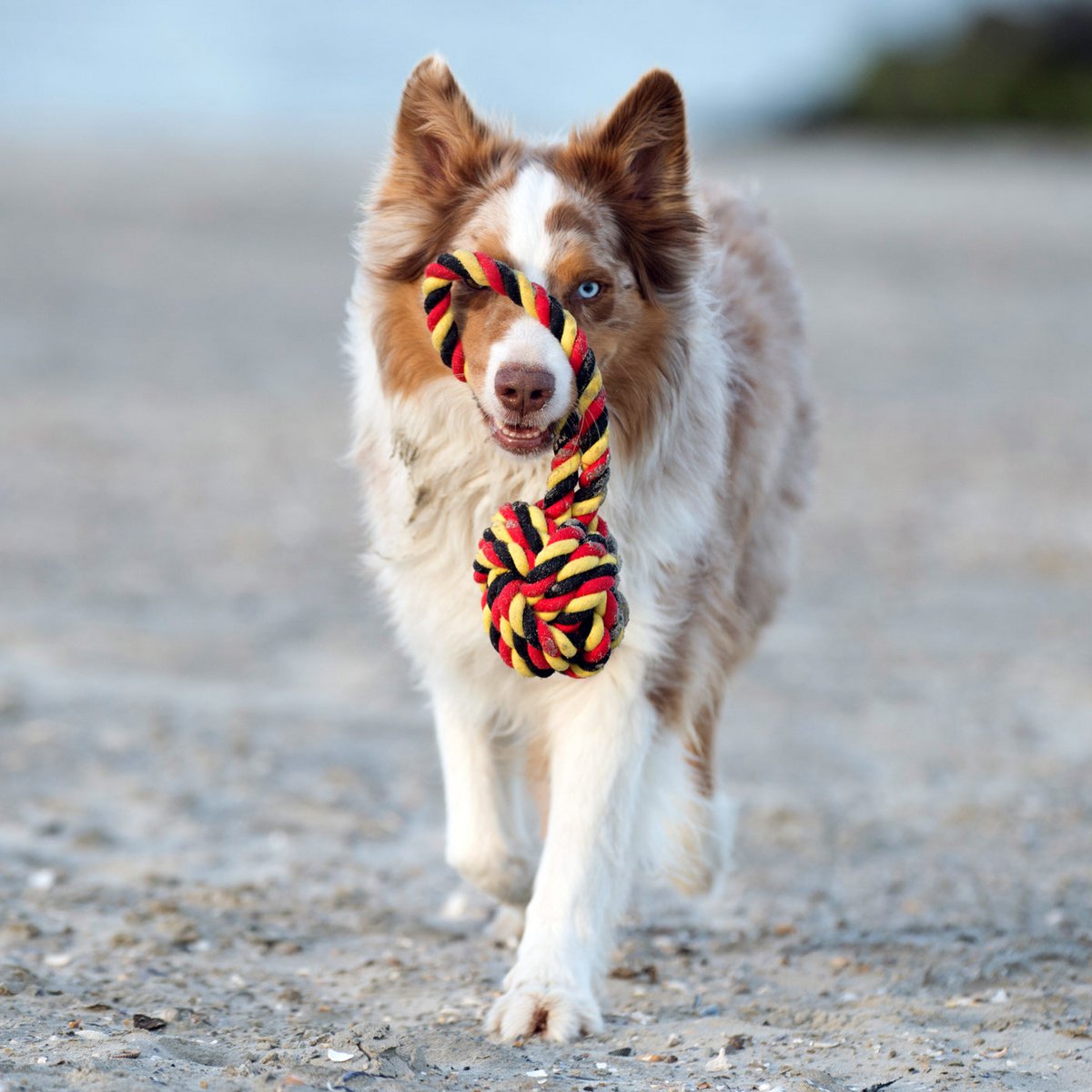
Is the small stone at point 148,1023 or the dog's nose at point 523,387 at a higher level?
the dog's nose at point 523,387

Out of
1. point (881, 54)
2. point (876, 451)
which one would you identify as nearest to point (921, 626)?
point (876, 451)

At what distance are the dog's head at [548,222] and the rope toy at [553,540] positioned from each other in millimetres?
74

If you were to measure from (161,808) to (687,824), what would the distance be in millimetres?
1925

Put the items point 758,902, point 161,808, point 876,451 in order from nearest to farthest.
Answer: point 758,902 < point 161,808 < point 876,451

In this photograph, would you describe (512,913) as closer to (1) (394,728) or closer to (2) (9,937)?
(2) (9,937)

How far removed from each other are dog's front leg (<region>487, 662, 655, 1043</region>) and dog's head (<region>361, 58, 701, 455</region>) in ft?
2.36

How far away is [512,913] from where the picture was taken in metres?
4.59

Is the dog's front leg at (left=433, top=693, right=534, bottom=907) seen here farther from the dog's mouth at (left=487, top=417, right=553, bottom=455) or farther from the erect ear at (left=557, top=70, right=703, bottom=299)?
the erect ear at (left=557, top=70, right=703, bottom=299)

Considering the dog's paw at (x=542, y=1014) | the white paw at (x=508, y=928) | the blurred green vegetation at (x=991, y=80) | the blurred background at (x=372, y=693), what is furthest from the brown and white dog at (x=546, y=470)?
the blurred green vegetation at (x=991, y=80)

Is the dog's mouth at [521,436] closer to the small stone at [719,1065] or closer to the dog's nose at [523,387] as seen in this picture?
the dog's nose at [523,387]

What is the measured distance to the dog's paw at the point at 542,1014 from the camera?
3.80 meters

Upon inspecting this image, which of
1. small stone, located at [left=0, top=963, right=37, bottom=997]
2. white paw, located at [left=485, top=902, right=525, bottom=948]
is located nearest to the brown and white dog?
white paw, located at [left=485, top=902, right=525, bottom=948]

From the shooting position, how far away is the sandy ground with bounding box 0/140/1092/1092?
146 inches

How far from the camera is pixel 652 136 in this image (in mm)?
4078
